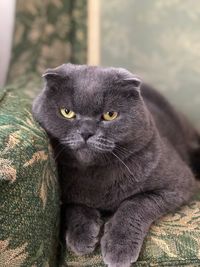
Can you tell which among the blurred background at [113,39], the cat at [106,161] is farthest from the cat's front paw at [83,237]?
the blurred background at [113,39]

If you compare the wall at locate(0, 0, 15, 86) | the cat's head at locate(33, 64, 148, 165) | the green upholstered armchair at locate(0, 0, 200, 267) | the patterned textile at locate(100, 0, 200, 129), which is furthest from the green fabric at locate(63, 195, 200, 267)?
the wall at locate(0, 0, 15, 86)

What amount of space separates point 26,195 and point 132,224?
0.30 m

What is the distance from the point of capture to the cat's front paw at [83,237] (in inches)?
40.0

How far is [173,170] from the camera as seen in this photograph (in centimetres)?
126

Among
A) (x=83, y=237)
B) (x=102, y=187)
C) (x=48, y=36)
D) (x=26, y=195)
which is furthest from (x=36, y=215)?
(x=48, y=36)

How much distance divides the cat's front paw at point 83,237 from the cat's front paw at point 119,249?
3cm

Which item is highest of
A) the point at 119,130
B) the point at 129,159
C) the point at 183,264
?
the point at 119,130

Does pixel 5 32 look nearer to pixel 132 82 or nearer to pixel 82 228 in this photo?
pixel 132 82

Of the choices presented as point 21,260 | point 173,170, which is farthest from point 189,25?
point 21,260

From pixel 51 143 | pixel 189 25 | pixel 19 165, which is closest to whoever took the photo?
pixel 19 165

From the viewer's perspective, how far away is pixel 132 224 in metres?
1.05

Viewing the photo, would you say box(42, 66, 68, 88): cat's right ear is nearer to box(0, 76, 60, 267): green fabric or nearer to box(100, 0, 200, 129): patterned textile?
box(0, 76, 60, 267): green fabric

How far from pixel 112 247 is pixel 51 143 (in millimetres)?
329

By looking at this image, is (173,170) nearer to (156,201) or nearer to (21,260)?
(156,201)
